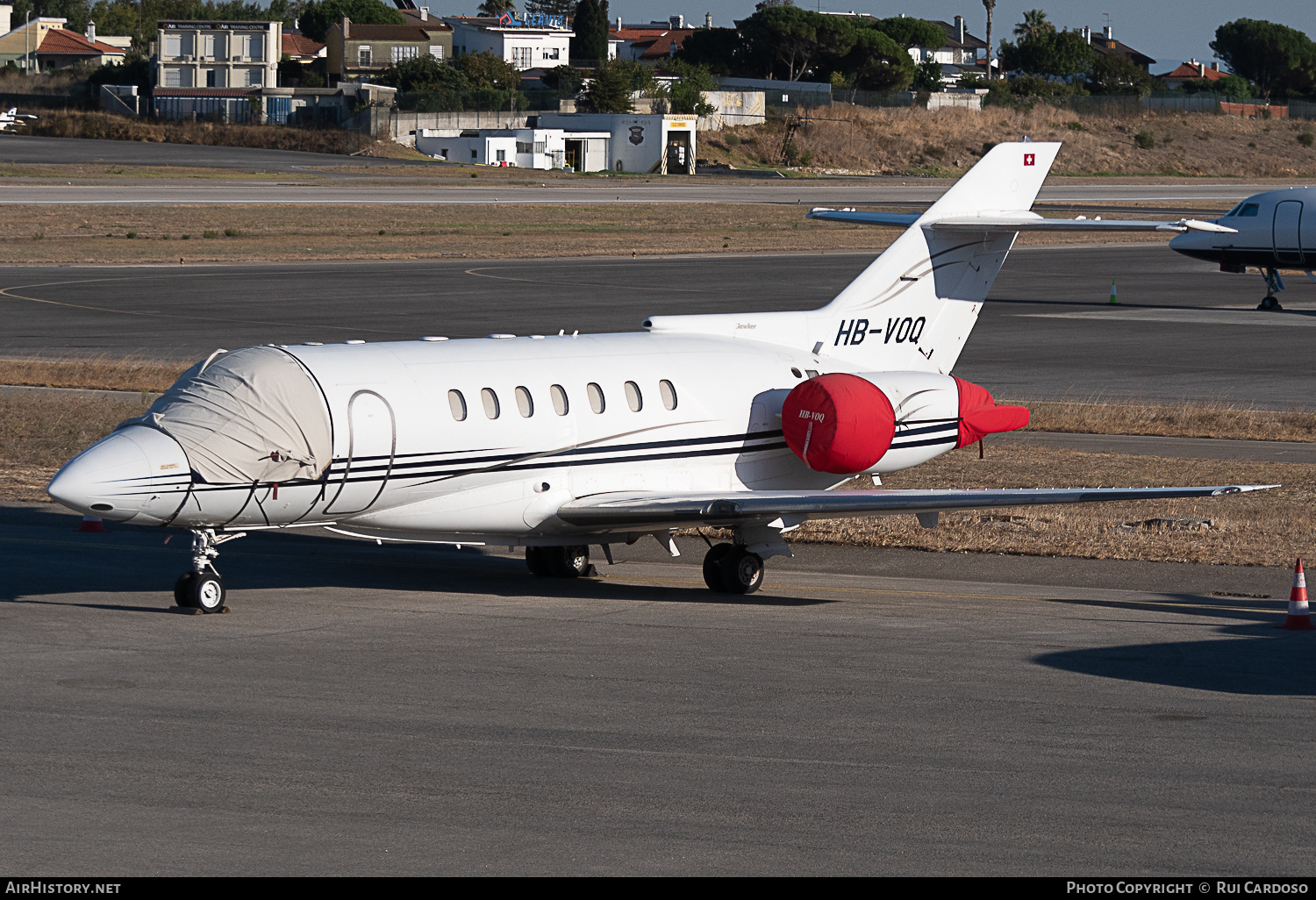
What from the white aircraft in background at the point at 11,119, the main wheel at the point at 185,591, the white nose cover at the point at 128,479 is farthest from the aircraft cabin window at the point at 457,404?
the white aircraft in background at the point at 11,119

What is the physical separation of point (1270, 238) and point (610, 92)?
99.5 metres

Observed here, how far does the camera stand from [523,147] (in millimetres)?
138250

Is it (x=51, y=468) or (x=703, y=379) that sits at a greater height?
(x=703, y=379)

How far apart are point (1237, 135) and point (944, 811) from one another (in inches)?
6555

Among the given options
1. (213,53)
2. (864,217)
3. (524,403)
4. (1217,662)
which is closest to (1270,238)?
(864,217)

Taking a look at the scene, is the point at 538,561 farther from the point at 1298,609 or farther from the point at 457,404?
the point at 1298,609

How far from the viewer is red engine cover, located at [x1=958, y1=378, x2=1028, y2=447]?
859 inches

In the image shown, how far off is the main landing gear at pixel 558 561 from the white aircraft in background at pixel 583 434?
0.10ft

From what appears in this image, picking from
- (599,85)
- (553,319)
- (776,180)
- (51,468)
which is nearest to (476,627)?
(51,468)

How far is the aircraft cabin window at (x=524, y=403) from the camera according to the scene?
62.3ft

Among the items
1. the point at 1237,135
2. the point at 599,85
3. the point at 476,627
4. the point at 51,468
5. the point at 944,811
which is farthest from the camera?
the point at 1237,135

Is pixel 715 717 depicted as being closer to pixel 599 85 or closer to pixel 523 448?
pixel 523 448

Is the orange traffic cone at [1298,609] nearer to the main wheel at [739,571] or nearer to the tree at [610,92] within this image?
the main wheel at [739,571]

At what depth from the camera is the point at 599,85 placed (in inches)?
5886
